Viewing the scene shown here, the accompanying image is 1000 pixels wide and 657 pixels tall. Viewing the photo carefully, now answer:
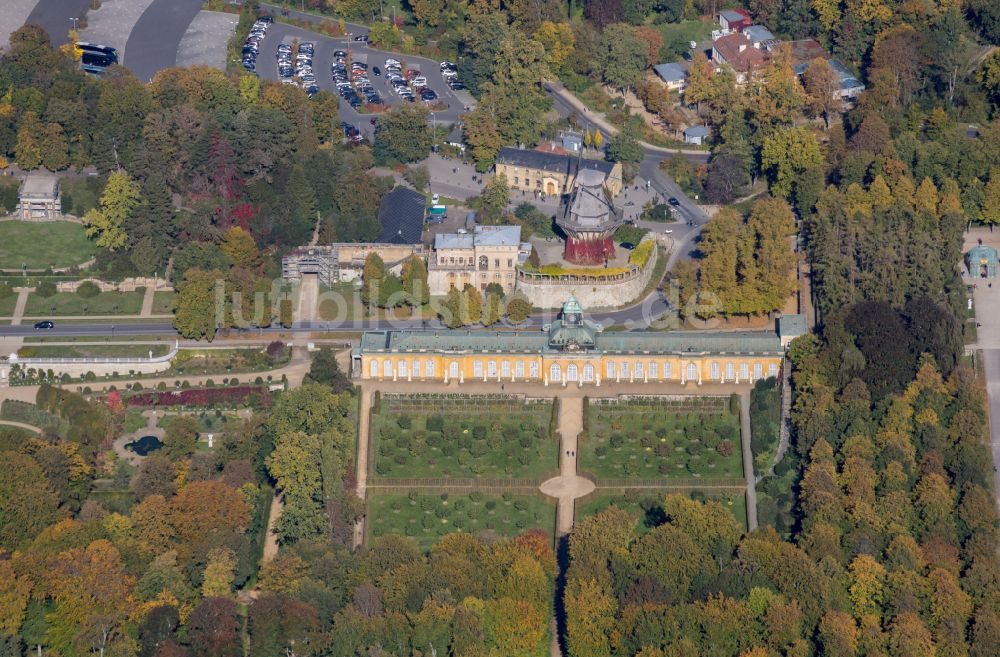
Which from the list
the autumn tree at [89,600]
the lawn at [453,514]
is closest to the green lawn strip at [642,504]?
the lawn at [453,514]

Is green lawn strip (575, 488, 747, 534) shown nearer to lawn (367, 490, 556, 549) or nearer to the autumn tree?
lawn (367, 490, 556, 549)

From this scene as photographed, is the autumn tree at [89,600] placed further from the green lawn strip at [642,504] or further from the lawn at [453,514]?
the green lawn strip at [642,504]

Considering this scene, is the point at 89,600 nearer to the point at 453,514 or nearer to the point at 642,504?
the point at 453,514

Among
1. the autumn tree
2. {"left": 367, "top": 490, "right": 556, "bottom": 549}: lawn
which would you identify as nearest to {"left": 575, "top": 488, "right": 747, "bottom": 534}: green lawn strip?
{"left": 367, "top": 490, "right": 556, "bottom": 549}: lawn

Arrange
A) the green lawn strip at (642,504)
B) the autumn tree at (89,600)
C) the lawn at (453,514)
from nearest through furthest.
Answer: the autumn tree at (89,600), the lawn at (453,514), the green lawn strip at (642,504)

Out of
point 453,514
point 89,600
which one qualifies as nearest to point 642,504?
point 453,514
